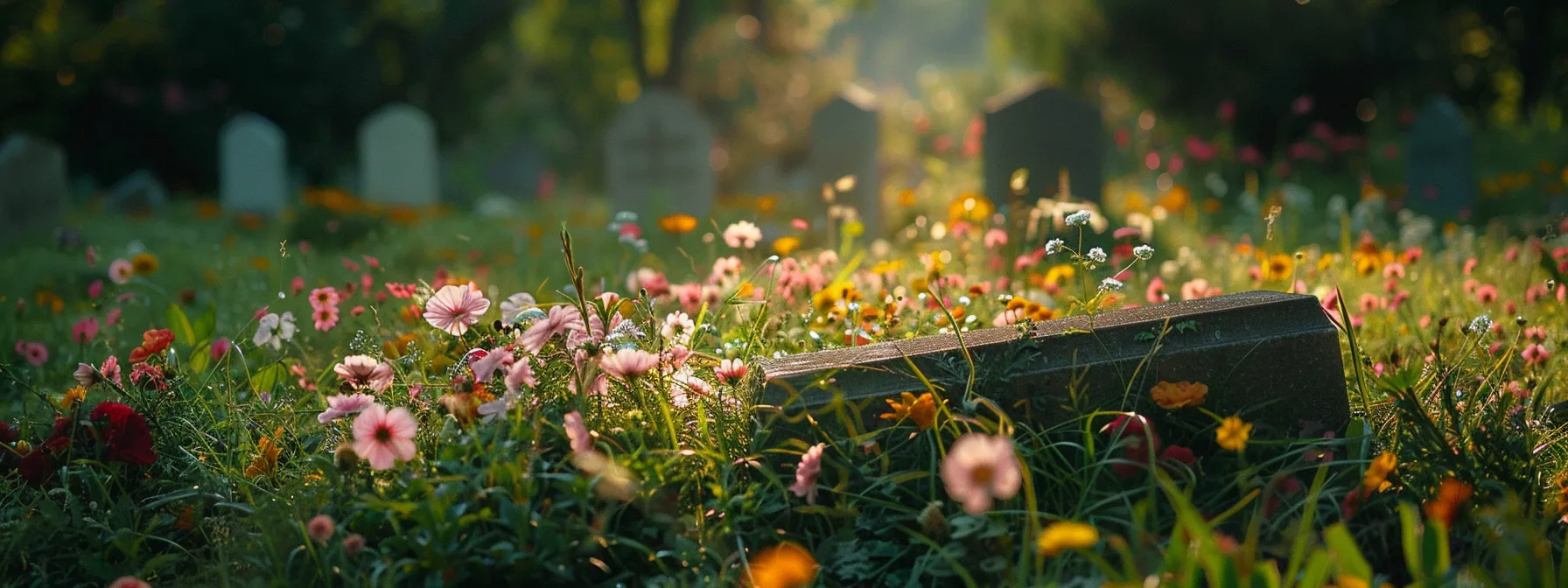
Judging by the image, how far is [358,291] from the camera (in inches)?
183

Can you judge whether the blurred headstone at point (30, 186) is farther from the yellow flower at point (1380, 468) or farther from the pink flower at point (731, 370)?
the yellow flower at point (1380, 468)

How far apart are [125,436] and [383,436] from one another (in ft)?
2.61

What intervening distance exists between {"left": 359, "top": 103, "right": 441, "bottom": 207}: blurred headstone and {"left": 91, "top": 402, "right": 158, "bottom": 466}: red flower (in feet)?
30.3

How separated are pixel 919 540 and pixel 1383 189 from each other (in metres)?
7.67

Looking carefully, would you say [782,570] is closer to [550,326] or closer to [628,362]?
[628,362]

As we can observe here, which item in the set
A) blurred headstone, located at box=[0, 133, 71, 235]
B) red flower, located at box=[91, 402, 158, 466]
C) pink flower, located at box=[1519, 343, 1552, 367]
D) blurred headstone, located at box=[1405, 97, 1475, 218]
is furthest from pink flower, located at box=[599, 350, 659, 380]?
blurred headstone, located at box=[0, 133, 71, 235]

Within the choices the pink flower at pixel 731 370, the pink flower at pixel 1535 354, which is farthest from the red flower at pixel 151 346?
the pink flower at pixel 1535 354

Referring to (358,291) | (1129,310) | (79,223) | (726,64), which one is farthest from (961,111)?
(1129,310)

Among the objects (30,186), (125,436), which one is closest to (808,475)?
(125,436)

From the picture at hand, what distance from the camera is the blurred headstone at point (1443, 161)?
8.61 meters

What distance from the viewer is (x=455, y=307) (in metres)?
2.54

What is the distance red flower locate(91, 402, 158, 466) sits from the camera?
259 cm

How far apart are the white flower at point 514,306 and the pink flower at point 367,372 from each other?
263mm

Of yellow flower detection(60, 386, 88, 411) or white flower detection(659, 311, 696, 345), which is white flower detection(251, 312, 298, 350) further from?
white flower detection(659, 311, 696, 345)
